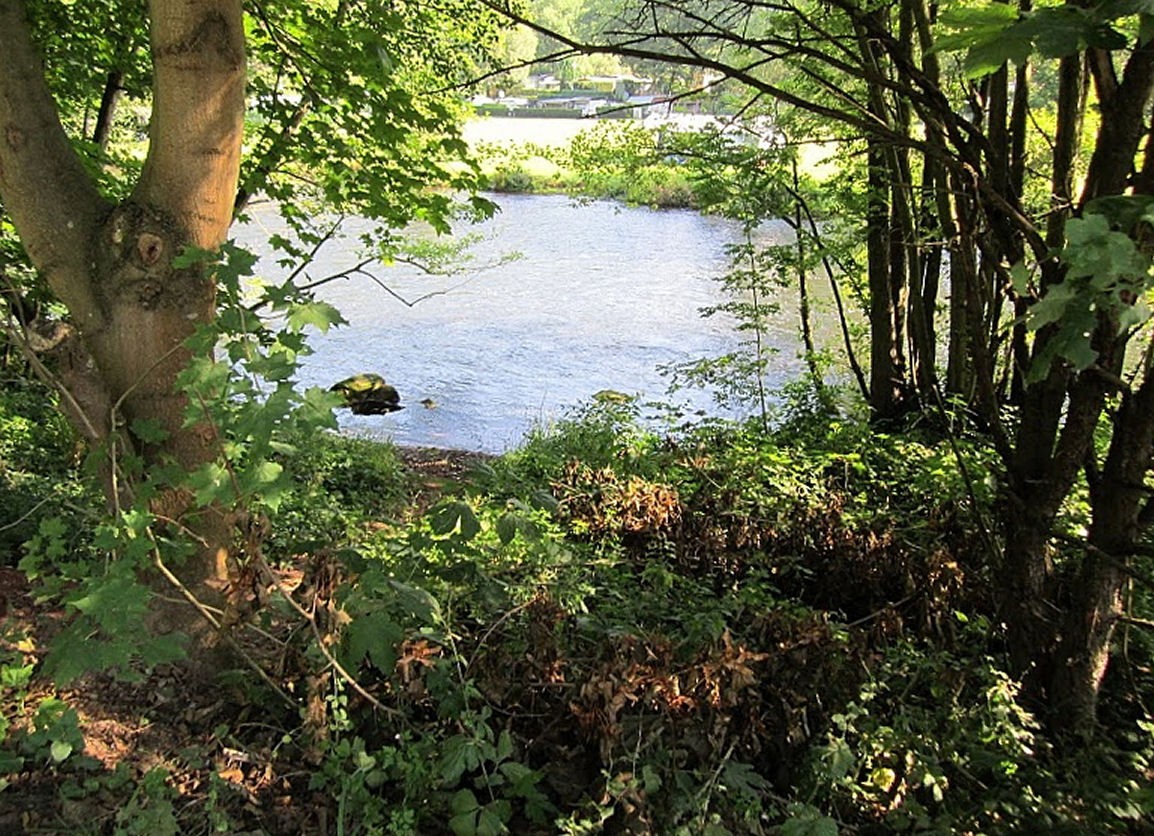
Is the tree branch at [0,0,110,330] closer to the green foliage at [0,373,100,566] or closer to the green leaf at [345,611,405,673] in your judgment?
the green foliage at [0,373,100,566]

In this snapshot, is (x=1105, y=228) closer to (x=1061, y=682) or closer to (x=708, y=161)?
(x=1061, y=682)

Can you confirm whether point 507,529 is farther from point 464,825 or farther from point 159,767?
point 159,767

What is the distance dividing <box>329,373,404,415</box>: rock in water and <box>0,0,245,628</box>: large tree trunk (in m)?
8.02

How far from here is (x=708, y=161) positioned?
5195 millimetres

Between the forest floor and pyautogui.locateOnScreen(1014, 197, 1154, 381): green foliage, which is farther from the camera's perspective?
the forest floor

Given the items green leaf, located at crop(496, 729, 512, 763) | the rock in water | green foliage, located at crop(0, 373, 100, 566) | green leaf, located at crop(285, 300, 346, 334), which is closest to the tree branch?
green foliage, located at crop(0, 373, 100, 566)

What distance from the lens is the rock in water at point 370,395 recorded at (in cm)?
1005

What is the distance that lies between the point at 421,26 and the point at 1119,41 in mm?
4950

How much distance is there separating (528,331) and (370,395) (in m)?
3.62

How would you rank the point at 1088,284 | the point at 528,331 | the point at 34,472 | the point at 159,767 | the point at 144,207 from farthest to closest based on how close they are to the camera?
the point at 528,331
the point at 34,472
the point at 144,207
the point at 159,767
the point at 1088,284

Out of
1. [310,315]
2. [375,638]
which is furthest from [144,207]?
[375,638]

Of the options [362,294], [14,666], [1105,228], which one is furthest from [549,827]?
[362,294]

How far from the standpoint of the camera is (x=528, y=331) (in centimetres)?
1298

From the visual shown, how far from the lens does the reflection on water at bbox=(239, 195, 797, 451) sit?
32.9 feet
